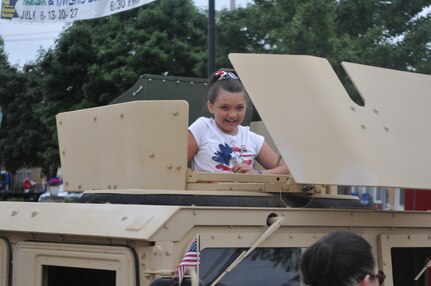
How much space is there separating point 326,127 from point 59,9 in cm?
1084

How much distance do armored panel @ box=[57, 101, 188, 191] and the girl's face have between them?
51 cm

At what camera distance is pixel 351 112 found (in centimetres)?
388

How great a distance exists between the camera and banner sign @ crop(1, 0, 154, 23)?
13.3 metres

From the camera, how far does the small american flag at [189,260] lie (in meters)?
3.03

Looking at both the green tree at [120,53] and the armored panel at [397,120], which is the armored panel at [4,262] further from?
the green tree at [120,53]

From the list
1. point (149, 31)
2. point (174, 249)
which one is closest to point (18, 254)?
point (174, 249)

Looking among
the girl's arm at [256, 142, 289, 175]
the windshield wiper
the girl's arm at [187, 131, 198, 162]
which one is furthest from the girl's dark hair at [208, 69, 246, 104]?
the windshield wiper

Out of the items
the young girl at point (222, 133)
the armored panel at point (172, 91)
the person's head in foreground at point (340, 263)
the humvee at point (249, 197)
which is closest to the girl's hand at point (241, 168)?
the young girl at point (222, 133)

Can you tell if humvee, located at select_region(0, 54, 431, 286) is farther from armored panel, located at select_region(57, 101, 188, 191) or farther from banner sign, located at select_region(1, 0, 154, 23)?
banner sign, located at select_region(1, 0, 154, 23)

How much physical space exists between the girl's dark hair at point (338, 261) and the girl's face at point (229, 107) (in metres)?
1.85

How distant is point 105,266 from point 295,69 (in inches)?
50.1

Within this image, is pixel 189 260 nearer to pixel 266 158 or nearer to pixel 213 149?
pixel 213 149

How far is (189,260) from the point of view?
3080 mm

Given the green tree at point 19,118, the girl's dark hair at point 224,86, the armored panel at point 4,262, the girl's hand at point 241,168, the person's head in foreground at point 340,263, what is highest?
the green tree at point 19,118
